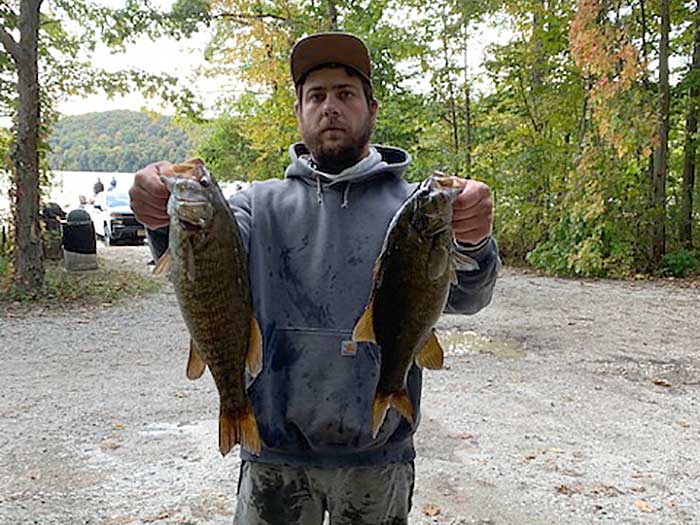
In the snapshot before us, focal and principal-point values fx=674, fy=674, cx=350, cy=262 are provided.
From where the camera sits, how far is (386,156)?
8.75 ft

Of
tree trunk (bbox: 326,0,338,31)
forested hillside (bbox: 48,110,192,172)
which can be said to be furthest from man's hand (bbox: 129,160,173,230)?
tree trunk (bbox: 326,0,338,31)

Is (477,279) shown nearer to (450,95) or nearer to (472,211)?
(472,211)

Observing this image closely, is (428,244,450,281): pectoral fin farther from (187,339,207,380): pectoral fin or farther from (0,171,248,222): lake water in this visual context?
(0,171,248,222): lake water

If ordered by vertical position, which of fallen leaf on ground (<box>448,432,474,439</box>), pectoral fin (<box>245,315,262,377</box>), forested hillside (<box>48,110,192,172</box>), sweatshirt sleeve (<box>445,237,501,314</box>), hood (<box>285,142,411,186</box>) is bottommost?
fallen leaf on ground (<box>448,432,474,439</box>)

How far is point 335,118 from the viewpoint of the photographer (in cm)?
239

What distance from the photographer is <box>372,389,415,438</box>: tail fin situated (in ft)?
7.05

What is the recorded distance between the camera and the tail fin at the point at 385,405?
7.05 ft

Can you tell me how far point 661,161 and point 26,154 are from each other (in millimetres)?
12040

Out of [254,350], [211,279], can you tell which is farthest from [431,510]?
[211,279]

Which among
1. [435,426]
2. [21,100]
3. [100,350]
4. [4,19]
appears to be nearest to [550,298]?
[435,426]

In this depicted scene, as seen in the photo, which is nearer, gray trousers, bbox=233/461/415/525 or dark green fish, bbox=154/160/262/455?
dark green fish, bbox=154/160/262/455

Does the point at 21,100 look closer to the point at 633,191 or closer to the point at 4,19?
the point at 4,19

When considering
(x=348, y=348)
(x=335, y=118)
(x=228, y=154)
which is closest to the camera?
(x=348, y=348)

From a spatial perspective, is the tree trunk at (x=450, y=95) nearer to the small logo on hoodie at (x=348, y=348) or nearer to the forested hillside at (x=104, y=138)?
the forested hillside at (x=104, y=138)
